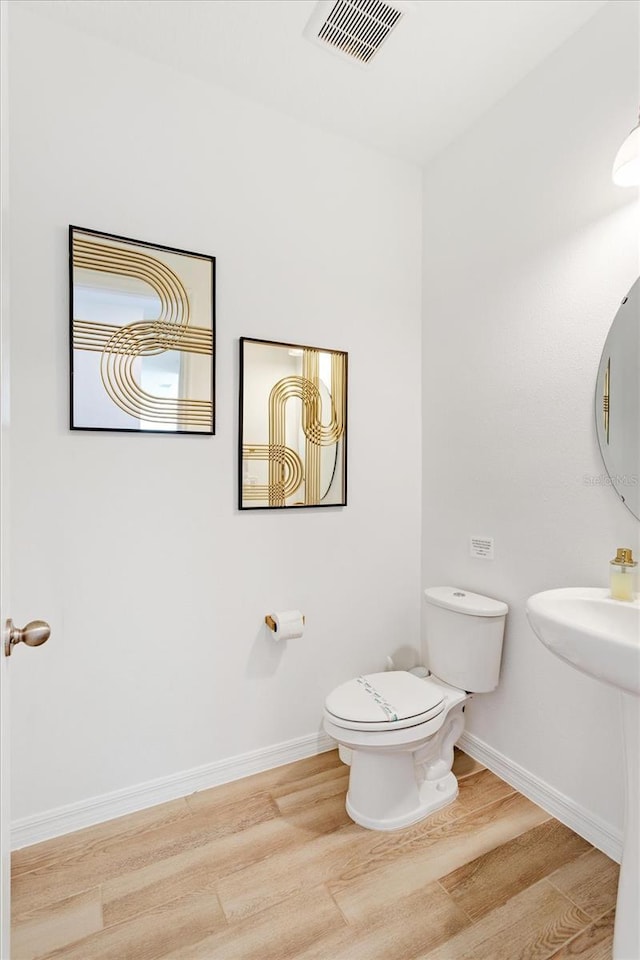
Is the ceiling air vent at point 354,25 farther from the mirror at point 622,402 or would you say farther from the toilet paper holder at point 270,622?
the toilet paper holder at point 270,622

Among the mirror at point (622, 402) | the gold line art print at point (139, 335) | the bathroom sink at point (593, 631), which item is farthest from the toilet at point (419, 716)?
the gold line art print at point (139, 335)

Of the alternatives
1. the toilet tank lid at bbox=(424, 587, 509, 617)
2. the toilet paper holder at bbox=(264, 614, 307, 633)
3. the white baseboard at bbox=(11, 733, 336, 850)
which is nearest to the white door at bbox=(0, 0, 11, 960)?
the white baseboard at bbox=(11, 733, 336, 850)

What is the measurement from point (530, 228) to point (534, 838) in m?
2.08

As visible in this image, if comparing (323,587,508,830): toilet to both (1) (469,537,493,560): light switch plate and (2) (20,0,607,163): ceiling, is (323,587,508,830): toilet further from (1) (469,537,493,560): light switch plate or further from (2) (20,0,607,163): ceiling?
(2) (20,0,607,163): ceiling

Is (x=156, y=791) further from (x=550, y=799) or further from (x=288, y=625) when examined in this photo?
(x=550, y=799)

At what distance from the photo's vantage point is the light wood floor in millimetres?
1285

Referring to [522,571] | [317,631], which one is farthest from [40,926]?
[522,571]

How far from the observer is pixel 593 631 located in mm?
1061

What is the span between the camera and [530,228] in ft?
5.98

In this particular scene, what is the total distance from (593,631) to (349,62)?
196cm

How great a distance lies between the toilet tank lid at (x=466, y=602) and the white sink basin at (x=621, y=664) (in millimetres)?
522

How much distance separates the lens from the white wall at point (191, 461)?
1598mm

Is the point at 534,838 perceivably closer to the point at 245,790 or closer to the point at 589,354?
the point at 245,790

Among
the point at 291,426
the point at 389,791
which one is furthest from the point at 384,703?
the point at 291,426
